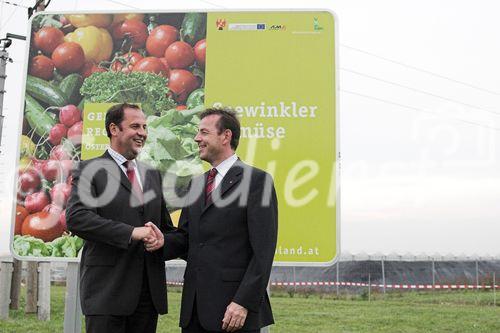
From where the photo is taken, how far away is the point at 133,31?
3600mm

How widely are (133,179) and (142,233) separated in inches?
13.5

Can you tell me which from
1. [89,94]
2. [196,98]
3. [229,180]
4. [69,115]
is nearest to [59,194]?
[69,115]

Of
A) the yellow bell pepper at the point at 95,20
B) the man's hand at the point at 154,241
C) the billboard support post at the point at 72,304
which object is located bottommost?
the billboard support post at the point at 72,304

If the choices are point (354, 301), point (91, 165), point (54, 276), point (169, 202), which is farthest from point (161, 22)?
point (54, 276)

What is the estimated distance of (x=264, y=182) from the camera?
2436 mm

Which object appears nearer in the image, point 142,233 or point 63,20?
point 142,233

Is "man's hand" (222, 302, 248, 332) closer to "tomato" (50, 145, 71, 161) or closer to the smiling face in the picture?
the smiling face

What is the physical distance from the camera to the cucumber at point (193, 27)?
3541 millimetres

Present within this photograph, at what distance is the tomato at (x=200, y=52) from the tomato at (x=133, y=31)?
354 mm

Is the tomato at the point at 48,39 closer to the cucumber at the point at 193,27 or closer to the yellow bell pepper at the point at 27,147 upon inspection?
the yellow bell pepper at the point at 27,147

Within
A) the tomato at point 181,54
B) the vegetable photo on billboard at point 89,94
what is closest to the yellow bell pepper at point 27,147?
the vegetable photo on billboard at point 89,94

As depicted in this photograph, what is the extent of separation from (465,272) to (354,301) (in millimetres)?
3751

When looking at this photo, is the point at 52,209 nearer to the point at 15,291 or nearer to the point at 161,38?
the point at 161,38

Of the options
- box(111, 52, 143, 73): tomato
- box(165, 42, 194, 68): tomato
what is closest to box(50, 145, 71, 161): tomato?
box(111, 52, 143, 73): tomato
